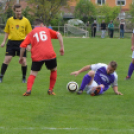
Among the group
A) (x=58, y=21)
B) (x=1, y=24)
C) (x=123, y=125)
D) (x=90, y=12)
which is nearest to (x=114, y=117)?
(x=123, y=125)

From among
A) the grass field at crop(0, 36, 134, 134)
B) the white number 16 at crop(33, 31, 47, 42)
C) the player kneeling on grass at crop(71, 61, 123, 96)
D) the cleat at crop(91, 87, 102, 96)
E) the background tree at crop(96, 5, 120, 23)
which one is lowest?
the grass field at crop(0, 36, 134, 134)

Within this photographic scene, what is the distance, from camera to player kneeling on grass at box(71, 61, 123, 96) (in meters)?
7.40

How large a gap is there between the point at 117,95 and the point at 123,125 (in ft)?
7.42

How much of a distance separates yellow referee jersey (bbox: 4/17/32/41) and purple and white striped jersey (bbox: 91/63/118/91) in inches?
90.1

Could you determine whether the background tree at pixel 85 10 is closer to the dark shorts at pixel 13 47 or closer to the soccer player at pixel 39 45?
the dark shorts at pixel 13 47

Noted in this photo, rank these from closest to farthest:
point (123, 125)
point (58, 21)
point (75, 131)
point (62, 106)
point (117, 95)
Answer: point (75, 131) → point (123, 125) → point (62, 106) → point (117, 95) → point (58, 21)

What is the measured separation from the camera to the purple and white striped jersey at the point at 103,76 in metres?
7.46

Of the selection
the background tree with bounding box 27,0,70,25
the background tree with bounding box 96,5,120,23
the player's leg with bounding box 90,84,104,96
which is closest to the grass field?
the player's leg with bounding box 90,84,104,96

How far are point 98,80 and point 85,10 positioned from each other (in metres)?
49.5

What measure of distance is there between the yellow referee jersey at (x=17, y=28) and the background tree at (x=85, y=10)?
47.6 metres

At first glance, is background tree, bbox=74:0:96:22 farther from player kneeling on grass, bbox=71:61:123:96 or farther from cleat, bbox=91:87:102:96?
cleat, bbox=91:87:102:96

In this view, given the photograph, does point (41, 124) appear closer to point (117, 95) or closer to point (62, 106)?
point (62, 106)

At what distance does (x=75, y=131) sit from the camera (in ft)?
16.2

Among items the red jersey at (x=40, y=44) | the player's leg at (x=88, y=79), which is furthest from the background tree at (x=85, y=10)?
the red jersey at (x=40, y=44)
